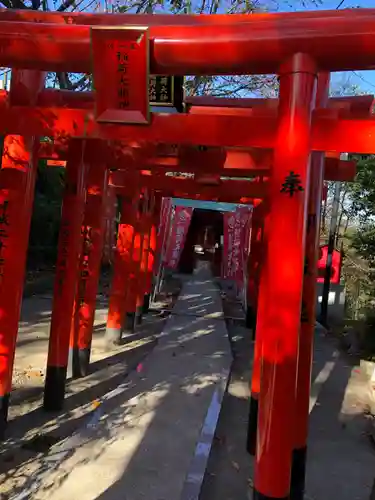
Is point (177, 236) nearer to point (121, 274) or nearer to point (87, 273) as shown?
point (121, 274)

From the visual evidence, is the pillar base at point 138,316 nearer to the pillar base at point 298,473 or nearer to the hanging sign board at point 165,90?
the pillar base at point 298,473

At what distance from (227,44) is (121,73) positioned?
70 cm

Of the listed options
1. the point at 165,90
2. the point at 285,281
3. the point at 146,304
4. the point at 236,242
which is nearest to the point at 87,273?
the point at 165,90

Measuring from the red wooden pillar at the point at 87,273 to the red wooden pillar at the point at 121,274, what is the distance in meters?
1.63

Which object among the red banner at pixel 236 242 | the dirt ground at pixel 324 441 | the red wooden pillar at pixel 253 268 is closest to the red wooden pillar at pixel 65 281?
the dirt ground at pixel 324 441

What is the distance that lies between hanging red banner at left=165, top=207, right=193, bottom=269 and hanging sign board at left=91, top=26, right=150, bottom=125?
1074cm

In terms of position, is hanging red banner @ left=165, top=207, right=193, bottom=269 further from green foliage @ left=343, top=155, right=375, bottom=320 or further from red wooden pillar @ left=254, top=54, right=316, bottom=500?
red wooden pillar @ left=254, top=54, right=316, bottom=500

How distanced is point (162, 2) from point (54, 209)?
7.03 m

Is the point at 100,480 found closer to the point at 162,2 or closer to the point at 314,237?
the point at 314,237

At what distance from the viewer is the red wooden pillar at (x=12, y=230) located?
13.9ft

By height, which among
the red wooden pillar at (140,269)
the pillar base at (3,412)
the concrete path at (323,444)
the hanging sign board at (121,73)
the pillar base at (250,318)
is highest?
the hanging sign board at (121,73)

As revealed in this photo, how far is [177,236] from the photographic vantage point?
47.6 ft

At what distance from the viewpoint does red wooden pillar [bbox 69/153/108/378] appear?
637 cm

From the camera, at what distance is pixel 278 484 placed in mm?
2963
